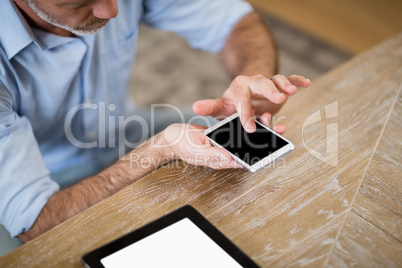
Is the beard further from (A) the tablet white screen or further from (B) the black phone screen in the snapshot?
(A) the tablet white screen

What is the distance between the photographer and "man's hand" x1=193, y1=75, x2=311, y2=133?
2.58ft

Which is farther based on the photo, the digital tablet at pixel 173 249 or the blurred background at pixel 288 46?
the blurred background at pixel 288 46

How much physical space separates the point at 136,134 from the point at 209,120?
394 millimetres

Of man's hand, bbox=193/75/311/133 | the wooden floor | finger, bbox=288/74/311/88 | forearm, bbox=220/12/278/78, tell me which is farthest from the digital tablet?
the wooden floor

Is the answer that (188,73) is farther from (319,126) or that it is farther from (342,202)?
(342,202)

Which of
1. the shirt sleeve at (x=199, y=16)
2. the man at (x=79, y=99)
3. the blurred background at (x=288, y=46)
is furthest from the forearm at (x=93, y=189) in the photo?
the blurred background at (x=288, y=46)

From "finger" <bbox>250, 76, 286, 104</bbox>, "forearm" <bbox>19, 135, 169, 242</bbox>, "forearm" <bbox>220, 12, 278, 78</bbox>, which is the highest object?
"finger" <bbox>250, 76, 286, 104</bbox>

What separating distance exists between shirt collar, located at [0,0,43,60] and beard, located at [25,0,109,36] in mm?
42

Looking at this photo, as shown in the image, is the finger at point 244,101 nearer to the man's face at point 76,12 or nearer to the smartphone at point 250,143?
the smartphone at point 250,143

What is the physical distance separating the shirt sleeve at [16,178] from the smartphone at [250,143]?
0.37m

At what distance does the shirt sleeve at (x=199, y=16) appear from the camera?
47.7 inches

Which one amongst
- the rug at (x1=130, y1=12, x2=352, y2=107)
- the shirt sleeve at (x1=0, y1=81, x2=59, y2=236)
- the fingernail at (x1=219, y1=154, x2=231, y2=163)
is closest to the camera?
the fingernail at (x1=219, y1=154, x2=231, y2=163)

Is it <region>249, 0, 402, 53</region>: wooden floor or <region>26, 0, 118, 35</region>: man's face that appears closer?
<region>26, 0, 118, 35</region>: man's face

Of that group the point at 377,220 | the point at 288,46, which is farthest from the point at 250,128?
the point at 288,46
